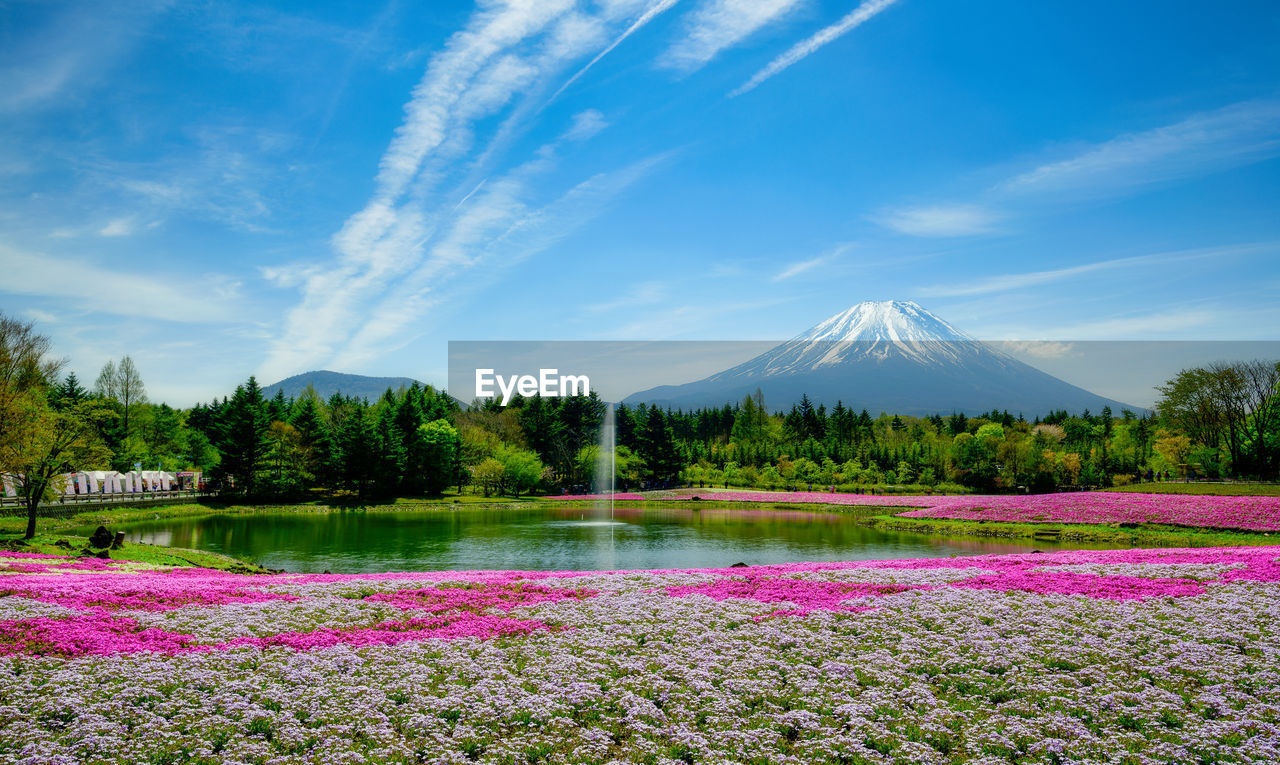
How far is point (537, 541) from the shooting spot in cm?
4259

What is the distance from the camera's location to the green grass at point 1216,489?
49.1 meters

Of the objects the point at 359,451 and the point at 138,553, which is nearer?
the point at 138,553

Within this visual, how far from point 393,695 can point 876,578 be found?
48.4 feet

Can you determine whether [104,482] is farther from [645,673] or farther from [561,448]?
[645,673]

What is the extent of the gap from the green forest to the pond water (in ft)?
48.2

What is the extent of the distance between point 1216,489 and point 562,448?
72.6 m

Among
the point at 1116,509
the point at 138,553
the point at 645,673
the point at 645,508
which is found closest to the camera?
the point at 645,673

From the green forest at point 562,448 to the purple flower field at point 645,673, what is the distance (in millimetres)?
48107

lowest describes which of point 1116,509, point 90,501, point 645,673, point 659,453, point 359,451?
point 90,501

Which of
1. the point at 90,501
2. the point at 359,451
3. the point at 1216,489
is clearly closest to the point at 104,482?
the point at 90,501

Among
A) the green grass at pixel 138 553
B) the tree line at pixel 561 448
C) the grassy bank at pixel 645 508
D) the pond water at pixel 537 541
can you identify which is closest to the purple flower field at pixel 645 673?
the green grass at pixel 138 553

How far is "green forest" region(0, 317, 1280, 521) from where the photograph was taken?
7212cm

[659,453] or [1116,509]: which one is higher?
[659,453]

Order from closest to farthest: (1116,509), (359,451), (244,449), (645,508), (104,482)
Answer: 1. (1116,509)
2. (104,482)
3. (244,449)
4. (645,508)
5. (359,451)
